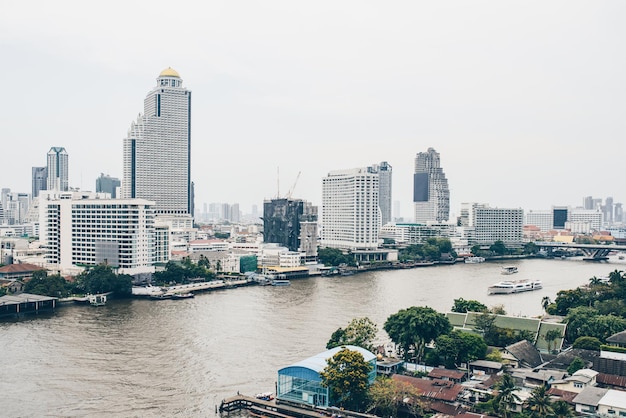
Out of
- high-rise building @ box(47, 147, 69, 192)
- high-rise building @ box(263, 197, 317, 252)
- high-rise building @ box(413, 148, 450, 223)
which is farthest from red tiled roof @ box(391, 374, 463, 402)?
high-rise building @ box(47, 147, 69, 192)

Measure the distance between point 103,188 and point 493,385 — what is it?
87642 millimetres

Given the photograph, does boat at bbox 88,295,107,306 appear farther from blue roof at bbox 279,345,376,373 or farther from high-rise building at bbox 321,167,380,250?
high-rise building at bbox 321,167,380,250

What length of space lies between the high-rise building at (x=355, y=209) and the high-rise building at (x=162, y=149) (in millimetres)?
19807

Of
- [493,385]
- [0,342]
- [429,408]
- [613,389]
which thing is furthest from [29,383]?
[613,389]

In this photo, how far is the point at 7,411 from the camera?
470 inches

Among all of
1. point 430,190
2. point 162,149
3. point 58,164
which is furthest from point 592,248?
point 58,164

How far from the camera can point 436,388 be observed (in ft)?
40.0

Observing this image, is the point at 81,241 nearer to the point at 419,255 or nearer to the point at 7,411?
the point at 7,411

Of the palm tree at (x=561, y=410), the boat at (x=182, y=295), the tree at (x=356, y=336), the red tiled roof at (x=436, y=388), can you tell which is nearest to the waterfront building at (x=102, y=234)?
the boat at (x=182, y=295)

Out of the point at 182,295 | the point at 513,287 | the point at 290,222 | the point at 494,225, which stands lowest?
the point at 182,295

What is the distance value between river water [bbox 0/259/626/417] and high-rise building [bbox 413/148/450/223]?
A: 5573 cm

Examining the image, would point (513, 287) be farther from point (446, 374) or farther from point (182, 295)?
point (446, 374)

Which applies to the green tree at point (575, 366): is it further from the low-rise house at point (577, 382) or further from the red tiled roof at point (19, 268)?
the red tiled roof at point (19, 268)

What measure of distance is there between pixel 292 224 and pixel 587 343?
29337 millimetres
